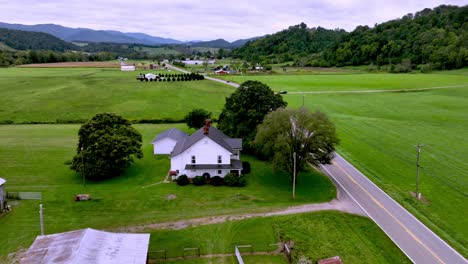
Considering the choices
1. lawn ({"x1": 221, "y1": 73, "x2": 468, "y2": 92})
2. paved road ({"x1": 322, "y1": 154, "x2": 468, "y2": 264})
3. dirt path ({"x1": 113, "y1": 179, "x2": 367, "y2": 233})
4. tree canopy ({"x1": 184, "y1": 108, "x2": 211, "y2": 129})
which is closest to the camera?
paved road ({"x1": 322, "y1": 154, "x2": 468, "y2": 264})

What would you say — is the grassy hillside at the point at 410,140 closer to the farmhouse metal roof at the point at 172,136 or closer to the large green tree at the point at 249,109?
the large green tree at the point at 249,109

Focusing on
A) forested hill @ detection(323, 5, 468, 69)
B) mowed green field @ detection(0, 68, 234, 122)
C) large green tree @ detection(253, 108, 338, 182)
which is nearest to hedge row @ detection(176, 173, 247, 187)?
large green tree @ detection(253, 108, 338, 182)

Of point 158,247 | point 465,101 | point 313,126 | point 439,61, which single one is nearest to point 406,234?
point 313,126

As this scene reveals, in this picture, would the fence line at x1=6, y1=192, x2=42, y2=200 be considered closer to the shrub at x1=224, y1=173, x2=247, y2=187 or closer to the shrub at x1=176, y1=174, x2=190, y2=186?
the shrub at x1=176, y1=174, x2=190, y2=186

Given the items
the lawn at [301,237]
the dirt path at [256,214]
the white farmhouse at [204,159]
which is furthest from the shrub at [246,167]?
the lawn at [301,237]

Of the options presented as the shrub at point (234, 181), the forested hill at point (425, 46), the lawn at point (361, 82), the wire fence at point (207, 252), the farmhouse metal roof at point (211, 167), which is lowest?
the wire fence at point (207, 252)

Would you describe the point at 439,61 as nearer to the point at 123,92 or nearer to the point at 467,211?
the point at 123,92
